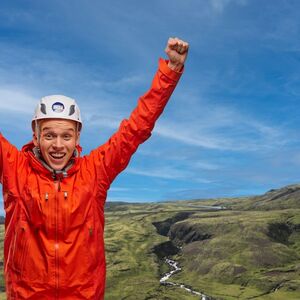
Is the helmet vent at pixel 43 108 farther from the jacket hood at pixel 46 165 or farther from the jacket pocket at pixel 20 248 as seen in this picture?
the jacket pocket at pixel 20 248

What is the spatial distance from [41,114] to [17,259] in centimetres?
281

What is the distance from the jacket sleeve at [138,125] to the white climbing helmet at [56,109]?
94 centimetres

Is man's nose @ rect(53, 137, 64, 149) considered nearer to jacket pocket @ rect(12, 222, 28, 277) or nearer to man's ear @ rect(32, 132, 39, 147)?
man's ear @ rect(32, 132, 39, 147)

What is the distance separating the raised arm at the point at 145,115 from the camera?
8.64 meters

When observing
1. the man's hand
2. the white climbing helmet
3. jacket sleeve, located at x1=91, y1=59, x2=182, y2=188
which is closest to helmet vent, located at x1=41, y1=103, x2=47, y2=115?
the white climbing helmet

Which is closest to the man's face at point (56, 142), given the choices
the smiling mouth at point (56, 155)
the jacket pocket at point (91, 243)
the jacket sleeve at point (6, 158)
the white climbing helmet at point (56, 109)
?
the smiling mouth at point (56, 155)

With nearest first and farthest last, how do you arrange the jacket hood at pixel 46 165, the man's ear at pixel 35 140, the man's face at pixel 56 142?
1. the jacket hood at pixel 46 165
2. the man's face at pixel 56 142
3. the man's ear at pixel 35 140

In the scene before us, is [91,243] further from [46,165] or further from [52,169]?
[46,165]

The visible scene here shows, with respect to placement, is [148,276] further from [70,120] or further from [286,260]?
[70,120]

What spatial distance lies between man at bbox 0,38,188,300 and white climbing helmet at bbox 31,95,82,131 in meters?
0.02

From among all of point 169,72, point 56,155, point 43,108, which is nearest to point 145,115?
point 169,72

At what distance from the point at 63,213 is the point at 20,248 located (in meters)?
1.09

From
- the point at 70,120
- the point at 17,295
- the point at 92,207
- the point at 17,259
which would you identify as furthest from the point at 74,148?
the point at 17,295

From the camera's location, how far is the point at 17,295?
8.27 m
